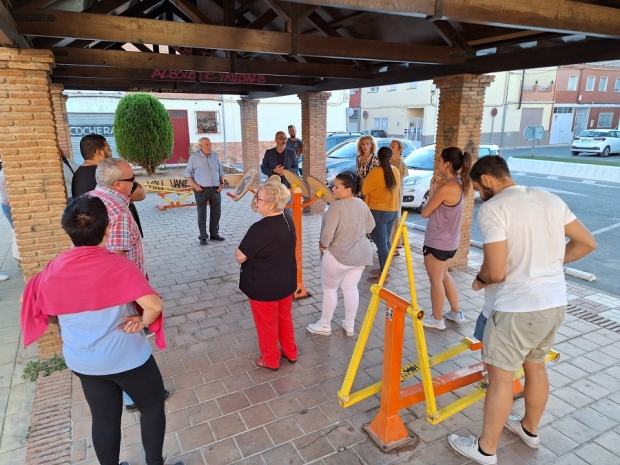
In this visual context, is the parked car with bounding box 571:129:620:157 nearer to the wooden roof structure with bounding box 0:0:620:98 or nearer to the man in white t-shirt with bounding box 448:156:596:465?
the wooden roof structure with bounding box 0:0:620:98

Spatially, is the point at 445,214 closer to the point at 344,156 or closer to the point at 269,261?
the point at 269,261

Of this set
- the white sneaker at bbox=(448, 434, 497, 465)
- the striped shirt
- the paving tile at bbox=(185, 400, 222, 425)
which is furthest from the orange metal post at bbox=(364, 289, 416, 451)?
the striped shirt

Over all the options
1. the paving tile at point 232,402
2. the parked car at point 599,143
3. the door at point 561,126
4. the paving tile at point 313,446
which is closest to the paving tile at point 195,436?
the paving tile at point 232,402

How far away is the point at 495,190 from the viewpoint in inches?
106

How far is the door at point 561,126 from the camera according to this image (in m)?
31.9

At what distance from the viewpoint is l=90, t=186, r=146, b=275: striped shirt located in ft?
10.1

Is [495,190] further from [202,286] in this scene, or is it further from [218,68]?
[218,68]

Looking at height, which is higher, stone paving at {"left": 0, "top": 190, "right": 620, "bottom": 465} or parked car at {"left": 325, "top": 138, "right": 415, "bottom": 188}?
parked car at {"left": 325, "top": 138, "right": 415, "bottom": 188}

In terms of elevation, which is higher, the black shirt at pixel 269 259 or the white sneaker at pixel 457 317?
the black shirt at pixel 269 259

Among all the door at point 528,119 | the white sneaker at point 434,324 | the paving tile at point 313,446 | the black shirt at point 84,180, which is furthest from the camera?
the door at point 528,119

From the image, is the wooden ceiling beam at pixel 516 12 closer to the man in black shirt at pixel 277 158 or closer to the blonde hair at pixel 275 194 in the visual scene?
the blonde hair at pixel 275 194

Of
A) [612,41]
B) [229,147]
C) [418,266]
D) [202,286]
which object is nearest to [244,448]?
[202,286]

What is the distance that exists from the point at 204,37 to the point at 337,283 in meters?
2.96

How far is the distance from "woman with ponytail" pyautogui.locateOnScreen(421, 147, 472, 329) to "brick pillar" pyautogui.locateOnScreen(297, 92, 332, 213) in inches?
227
